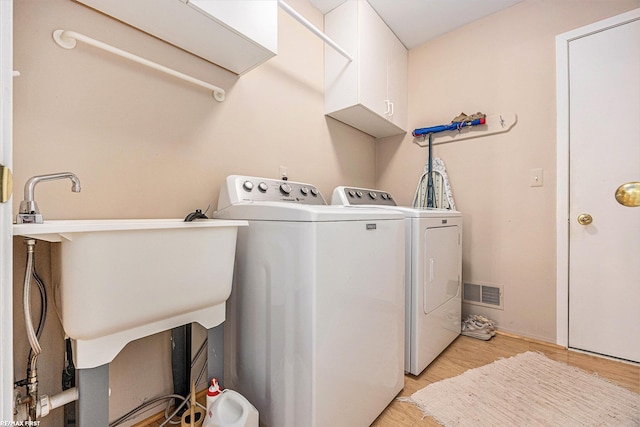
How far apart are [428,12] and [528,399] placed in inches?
99.5

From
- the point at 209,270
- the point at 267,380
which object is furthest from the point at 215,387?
the point at 209,270

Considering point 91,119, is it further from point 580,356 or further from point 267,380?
point 580,356

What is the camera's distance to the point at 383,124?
7.62ft

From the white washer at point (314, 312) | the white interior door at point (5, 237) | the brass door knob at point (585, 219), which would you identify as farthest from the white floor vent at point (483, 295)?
the white interior door at point (5, 237)

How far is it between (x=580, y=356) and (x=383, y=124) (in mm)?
2058

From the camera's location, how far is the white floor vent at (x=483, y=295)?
209cm

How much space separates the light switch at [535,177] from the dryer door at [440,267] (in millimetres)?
629

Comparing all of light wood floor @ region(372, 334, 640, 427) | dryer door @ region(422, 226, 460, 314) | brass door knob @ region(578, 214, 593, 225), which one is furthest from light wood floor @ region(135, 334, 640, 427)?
brass door knob @ region(578, 214, 593, 225)

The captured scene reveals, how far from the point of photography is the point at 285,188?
4.99 feet

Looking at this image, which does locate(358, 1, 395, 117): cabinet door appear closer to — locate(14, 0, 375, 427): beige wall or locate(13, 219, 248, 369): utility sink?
locate(14, 0, 375, 427): beige wall

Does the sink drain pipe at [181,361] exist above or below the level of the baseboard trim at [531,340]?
above

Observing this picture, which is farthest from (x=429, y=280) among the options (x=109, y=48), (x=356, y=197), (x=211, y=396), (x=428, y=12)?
(x=428, y=12)

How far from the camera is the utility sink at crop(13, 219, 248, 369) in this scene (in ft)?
2.24

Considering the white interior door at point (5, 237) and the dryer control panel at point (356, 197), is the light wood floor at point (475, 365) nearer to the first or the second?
the white interior door at point (5, 237)
